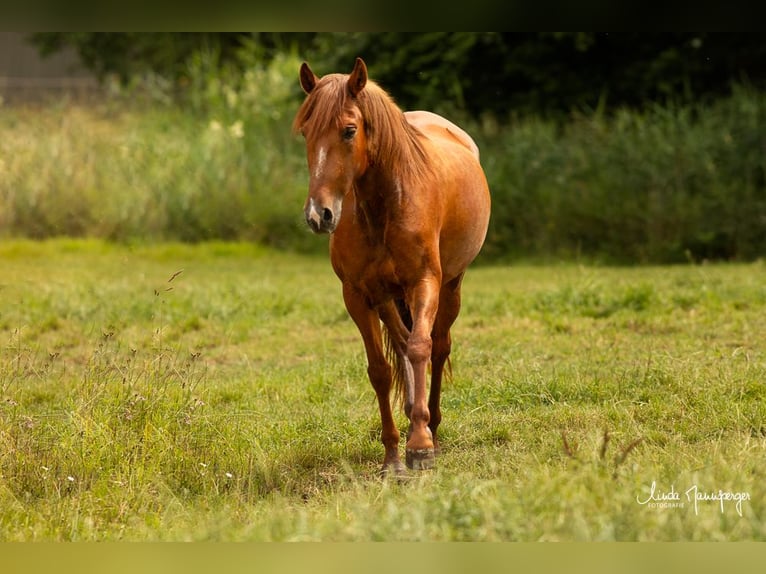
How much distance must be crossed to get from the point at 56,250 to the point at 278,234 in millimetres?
2919

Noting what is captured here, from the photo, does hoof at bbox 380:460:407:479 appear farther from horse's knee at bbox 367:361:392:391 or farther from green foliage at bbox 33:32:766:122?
green foliage at bbox 33:32:766:122

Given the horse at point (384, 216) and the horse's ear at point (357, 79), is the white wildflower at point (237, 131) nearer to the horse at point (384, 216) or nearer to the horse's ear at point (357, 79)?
the horse at point (384, 216)

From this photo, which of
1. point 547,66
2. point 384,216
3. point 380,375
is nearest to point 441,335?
point 380,375

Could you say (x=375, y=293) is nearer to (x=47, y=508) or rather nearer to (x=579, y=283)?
(x=47, y=508)

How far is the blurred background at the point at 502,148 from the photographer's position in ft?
45.7

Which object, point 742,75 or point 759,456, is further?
point 742,75

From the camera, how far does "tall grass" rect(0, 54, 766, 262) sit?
1380 cm

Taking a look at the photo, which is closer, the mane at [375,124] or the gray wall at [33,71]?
the mane at [375,124]

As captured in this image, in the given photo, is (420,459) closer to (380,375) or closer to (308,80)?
(380,375)

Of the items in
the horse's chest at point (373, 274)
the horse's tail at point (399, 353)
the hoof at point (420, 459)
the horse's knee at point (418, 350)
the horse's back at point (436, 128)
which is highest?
the horse's back at point (436, 128)

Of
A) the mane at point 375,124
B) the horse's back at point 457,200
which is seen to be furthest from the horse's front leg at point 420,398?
the mane at point 375,124

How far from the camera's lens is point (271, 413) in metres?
6.92

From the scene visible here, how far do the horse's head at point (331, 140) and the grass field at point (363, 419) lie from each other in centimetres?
128

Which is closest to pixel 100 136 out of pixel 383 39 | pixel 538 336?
pixel 383 39
